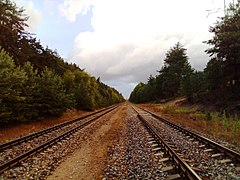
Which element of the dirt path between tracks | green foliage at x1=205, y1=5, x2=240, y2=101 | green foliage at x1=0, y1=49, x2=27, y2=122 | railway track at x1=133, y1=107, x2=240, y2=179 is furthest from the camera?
green foliage at x1=205, y1=5, x2=240, y2=101

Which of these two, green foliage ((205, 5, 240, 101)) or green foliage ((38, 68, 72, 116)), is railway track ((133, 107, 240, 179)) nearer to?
green foliage ((38, 68, 72, 116))

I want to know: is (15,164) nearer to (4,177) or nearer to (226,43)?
(4,177)

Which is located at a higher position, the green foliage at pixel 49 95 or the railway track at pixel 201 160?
the green foliage at pixel 49 95

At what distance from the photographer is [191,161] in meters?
8.63

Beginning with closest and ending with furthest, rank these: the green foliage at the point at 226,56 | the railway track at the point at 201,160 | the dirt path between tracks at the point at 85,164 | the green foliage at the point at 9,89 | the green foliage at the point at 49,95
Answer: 1. the railway track at the point at 201,160
2. the dirt path between tracks at the point at 85,164
3. the green foliage at the point at 9,89
4. the green foliage at the point at 49,95
5. the green foliage at the point at 226,56

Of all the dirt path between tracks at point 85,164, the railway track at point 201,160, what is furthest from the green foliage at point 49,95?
the railway track at point 201,160

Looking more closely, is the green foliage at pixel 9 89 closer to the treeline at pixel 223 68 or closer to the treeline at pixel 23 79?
the treeline at pixel 23 79

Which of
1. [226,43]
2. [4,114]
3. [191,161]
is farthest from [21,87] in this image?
[226,43]

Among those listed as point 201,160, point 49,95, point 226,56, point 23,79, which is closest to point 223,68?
point 226,56

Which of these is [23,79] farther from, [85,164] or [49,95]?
[85,164]

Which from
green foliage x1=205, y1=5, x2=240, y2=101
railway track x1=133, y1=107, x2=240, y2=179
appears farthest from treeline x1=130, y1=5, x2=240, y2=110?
railway track x1=133, y1=107, x2=240, y2=179

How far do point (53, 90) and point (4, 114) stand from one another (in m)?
8.66

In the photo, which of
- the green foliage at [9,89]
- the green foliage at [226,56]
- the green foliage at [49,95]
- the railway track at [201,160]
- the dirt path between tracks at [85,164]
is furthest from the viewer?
the green foliage at [226,56]

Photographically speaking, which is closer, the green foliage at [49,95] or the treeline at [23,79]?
the treeline at [23,79]
